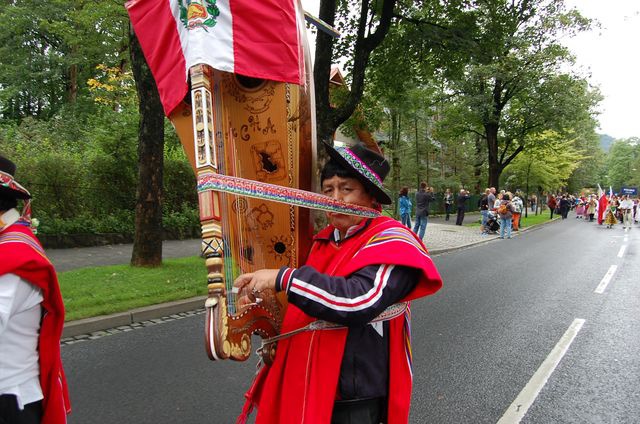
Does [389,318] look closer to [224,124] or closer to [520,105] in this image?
[224,124]

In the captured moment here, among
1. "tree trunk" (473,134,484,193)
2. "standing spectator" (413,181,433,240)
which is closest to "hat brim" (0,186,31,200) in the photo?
"standing spectator" (413,181,433,240)

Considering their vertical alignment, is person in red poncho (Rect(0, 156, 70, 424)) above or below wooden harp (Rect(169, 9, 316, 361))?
below

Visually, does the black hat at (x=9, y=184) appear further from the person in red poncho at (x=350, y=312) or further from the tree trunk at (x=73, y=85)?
the tree trunk at (x=73, y=85)

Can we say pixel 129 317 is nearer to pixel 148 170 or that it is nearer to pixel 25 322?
pixel 148 170

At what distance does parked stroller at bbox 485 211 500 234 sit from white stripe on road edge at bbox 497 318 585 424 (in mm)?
14619

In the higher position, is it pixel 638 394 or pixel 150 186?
pixel 150 186

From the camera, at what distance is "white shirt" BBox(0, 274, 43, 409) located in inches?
72.2

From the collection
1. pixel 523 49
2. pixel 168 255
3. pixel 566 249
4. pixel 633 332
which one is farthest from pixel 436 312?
pixel 523 49

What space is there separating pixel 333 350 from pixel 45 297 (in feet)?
4.29

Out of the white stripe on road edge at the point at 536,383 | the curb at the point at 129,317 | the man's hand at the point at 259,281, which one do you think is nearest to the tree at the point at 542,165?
the white stripe on road edge at the point at 536,383

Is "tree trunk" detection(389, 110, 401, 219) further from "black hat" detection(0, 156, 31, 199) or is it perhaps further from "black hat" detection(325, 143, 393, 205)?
"black hat" detection(0, 156, 31, 199)

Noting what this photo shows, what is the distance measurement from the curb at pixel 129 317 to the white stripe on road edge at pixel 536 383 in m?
4.75

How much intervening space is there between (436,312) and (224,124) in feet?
19.1

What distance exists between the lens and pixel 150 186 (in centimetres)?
842
